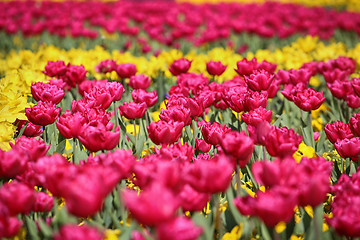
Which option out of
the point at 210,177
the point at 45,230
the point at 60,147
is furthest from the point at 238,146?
the point at 60,147

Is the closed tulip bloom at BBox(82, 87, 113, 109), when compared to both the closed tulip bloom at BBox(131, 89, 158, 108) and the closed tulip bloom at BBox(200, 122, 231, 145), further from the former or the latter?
the closed tulip bloom at BBox(200, 122, 231, 145)

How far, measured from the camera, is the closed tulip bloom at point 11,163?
1.43 metres

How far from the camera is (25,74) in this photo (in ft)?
10.1

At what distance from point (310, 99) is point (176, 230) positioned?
1.45m

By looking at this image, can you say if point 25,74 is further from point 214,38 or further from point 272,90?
point 214,38

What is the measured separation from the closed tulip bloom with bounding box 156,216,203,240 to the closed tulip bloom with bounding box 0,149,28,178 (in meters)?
0.67

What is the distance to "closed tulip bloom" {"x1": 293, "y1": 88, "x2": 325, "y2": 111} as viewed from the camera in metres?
2.20

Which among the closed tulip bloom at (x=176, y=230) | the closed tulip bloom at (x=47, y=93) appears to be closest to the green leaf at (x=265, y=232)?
the closed tulip bloom at (x=176, y=230)

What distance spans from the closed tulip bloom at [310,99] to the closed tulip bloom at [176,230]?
140cm

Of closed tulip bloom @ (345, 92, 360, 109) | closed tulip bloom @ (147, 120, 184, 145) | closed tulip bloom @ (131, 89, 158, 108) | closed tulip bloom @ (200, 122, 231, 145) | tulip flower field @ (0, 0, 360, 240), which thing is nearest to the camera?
tulip flower field @ (0, 0, 360, 240)

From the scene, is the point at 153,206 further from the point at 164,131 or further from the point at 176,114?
the point at 176,114

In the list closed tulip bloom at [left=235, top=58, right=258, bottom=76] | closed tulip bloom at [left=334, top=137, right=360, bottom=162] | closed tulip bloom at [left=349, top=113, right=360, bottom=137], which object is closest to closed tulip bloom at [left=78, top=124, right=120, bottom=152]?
closed tulip bloom at [left=334, top=137, right=360, bottom=162]

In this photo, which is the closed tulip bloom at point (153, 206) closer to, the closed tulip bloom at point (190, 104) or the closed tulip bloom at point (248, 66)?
the closed tulip bloom at point (190, 104)

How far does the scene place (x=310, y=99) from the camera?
2.21 metres
